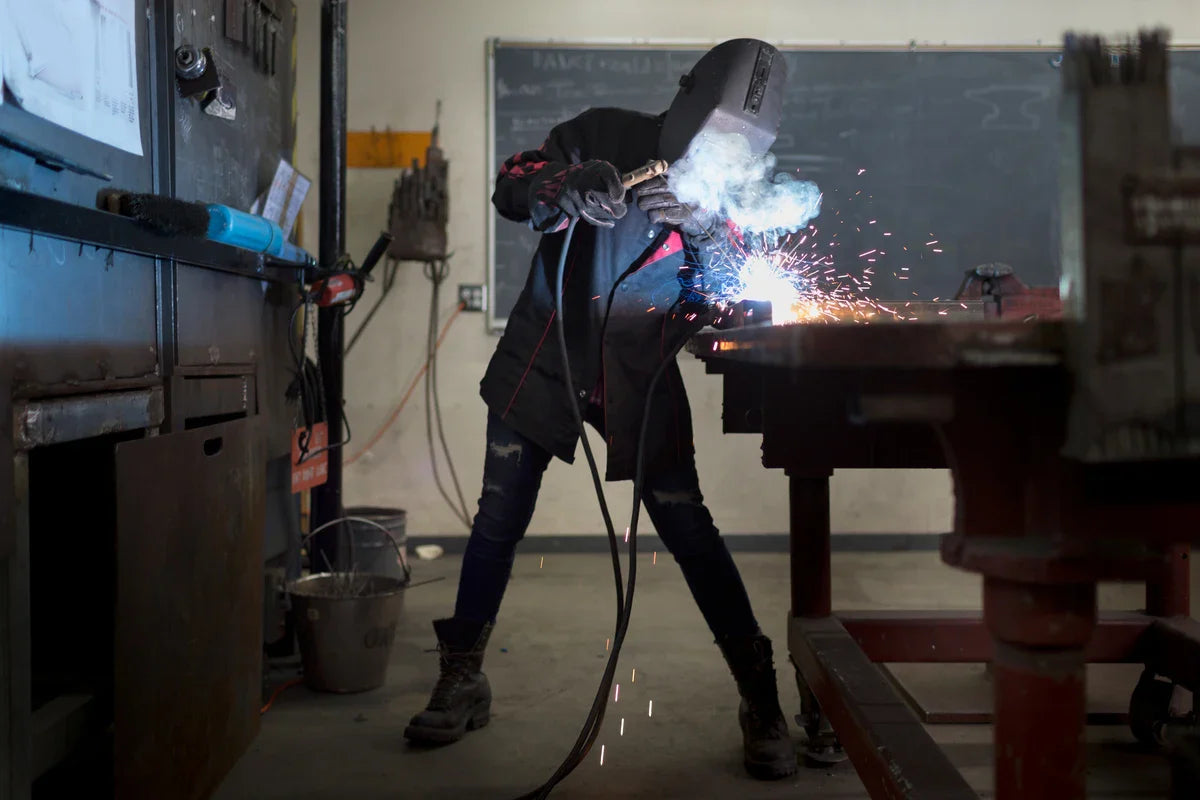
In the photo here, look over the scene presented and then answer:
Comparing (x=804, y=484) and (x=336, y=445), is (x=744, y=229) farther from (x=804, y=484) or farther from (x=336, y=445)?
(x=336, y=445)

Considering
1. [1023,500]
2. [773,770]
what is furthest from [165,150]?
[773,770]

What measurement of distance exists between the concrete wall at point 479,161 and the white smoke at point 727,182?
1.72 metres

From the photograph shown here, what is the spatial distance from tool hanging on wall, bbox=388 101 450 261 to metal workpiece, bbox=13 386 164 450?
7.09 feet

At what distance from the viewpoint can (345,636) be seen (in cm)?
206

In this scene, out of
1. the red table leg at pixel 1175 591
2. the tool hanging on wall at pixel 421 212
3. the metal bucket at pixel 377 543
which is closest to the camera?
the red table leg at pixel 1175 591

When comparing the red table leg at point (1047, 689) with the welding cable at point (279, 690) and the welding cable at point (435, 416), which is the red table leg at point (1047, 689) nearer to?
the welding cable at point (279, 690)

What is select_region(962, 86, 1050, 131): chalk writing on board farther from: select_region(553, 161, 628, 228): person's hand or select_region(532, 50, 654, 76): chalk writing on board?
select_region(553, 161, 628, 228): person's hand

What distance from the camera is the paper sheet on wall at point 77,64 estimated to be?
3.43 feet

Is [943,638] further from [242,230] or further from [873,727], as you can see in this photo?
[242,230]

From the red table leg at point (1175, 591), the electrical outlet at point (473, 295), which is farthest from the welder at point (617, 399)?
the electrical outlet at point (473, 295)

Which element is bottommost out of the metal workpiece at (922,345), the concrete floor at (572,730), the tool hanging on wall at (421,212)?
the concrete floor at (572,730)

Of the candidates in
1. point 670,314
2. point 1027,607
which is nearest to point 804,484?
point 670,314

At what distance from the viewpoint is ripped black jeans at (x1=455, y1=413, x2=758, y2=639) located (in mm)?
1761

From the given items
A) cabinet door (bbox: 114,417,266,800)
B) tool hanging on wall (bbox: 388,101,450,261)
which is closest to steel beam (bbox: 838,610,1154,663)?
cabinet door (bbox: 114,417,266,800)
